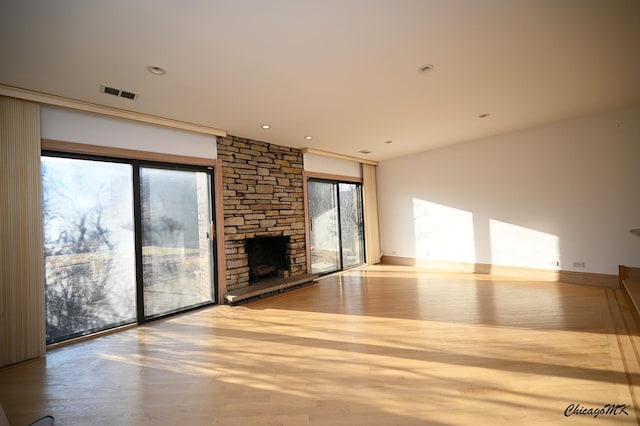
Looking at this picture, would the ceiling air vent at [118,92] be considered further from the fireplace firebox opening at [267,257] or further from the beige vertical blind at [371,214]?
the beige vertical blind at [371,214]

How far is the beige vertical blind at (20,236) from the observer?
101 inches

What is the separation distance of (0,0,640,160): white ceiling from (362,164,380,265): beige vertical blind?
2.97 meters

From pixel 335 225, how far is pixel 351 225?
0.54 metres

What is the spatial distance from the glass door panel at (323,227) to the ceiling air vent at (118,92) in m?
3.36

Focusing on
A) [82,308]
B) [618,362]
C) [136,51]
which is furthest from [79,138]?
[618,362]

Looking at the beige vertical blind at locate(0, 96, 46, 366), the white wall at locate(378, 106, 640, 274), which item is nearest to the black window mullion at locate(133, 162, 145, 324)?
the beige vertical blind at locate(0, 96, 46, 366)

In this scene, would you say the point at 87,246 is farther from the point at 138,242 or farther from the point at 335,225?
the point at 335,225

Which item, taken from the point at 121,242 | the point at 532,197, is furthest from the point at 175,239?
the point at 532,197

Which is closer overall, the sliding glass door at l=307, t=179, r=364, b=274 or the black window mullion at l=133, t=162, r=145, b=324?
the black window mullion at l=133, t=162, r=145, b=324

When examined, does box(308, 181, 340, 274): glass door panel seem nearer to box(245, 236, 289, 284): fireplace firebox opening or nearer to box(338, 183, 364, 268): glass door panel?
box(338, 183, 364, 268): glass door panel

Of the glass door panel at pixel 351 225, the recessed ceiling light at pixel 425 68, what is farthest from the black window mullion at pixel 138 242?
the glass door panel at pixel 351 225

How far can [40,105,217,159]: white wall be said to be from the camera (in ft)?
9.70

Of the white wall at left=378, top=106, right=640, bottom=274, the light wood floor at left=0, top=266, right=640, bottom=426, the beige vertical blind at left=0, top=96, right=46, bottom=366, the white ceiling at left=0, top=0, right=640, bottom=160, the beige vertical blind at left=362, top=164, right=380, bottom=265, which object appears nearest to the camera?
the light wood floor at left=0, top=266, right=640, bottom=426

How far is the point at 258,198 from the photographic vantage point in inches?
187
